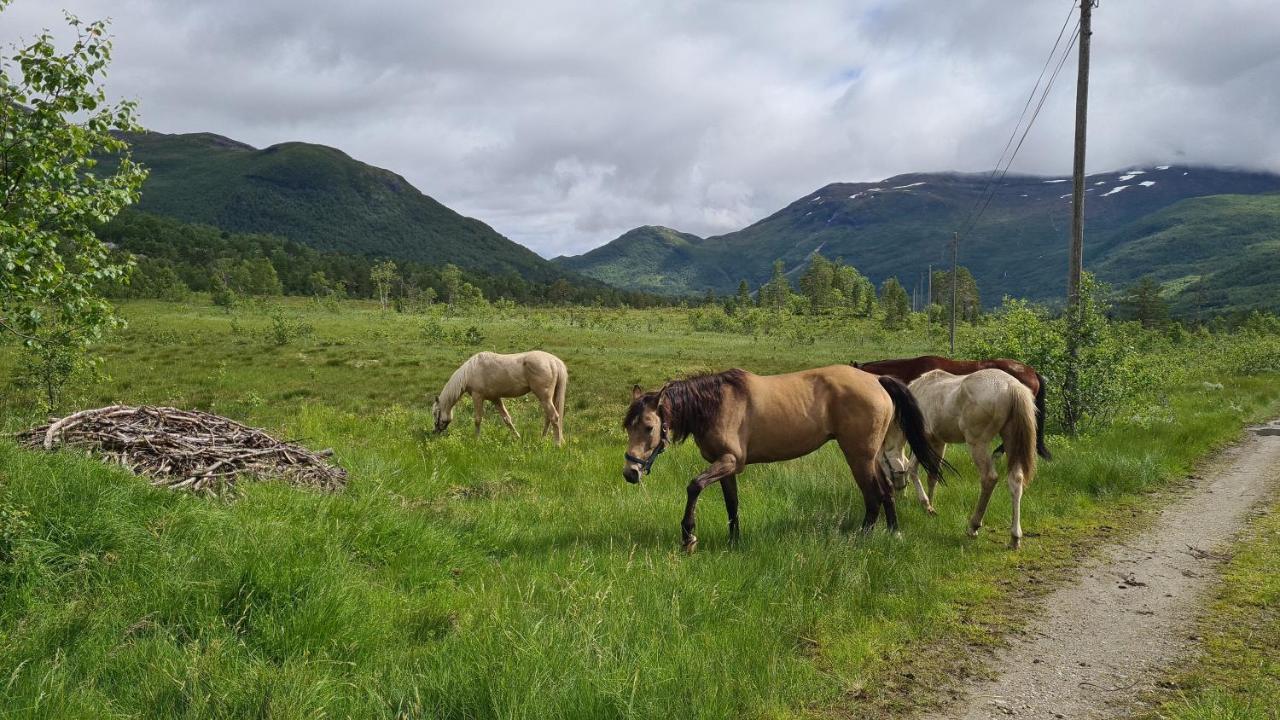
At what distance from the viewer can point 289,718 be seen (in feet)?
10.0

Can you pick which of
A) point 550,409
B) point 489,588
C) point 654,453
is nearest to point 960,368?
point 654,453

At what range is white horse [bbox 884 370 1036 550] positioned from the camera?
7.32m

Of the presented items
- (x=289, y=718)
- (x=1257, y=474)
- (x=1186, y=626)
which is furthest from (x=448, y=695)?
(x=1257, y=474)

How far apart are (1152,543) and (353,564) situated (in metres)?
8.81

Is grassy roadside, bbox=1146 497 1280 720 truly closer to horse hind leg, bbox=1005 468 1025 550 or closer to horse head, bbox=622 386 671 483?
horse hind leg, bbox=1005 468 1025 550

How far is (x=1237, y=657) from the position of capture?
4.45 m

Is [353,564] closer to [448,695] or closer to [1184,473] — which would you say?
[448,695]

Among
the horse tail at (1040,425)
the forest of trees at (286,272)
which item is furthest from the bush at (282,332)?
the forest of trees at (286,272)

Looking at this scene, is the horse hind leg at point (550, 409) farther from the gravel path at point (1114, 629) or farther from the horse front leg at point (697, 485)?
the gravel path at point (1114, 629)

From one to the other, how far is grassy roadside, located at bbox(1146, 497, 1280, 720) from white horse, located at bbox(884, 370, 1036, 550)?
1.91 metres

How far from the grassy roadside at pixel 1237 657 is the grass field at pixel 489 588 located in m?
1.30

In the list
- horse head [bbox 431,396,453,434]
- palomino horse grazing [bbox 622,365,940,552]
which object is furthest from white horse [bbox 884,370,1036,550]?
horse head [bbox 431,396,453,434]

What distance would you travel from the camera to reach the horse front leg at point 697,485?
6262 mm

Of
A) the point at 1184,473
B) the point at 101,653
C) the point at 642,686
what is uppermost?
the point at 101,653
